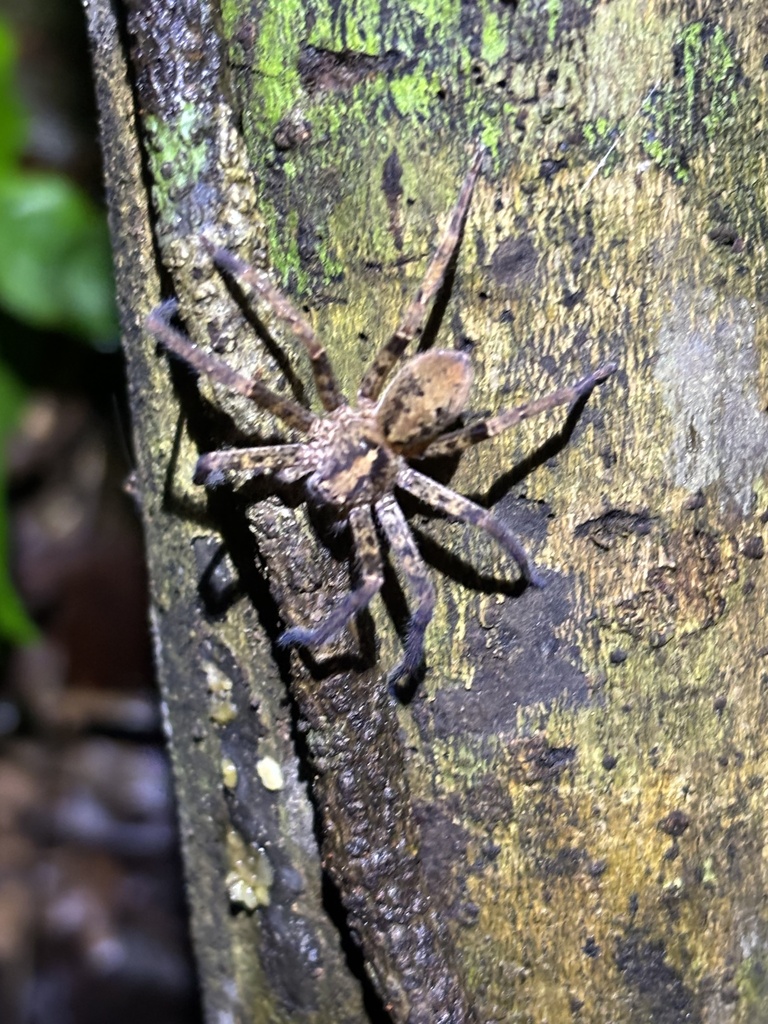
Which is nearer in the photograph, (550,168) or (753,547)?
(550,168)

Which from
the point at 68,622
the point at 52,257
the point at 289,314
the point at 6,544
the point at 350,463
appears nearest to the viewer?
the point at 289,314

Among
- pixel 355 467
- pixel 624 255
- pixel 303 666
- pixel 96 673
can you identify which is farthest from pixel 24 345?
pixel 624 255

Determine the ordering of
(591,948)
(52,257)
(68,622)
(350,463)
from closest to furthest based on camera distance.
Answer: (591,948), (350,463), (52,257), (68,622)

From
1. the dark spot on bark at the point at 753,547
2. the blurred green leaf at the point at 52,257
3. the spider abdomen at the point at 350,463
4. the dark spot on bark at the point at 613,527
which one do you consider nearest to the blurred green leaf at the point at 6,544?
the blurred green leaf at the point at 52,257

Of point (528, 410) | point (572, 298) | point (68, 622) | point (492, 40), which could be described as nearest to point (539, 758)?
point (528, 410)

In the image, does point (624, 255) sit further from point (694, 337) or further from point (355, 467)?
point (355, 467)

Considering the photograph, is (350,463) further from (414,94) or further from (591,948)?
(591,948)

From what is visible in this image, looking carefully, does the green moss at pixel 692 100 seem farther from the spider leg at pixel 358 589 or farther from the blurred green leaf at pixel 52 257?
the blurred green leaf at pixel 52 257
